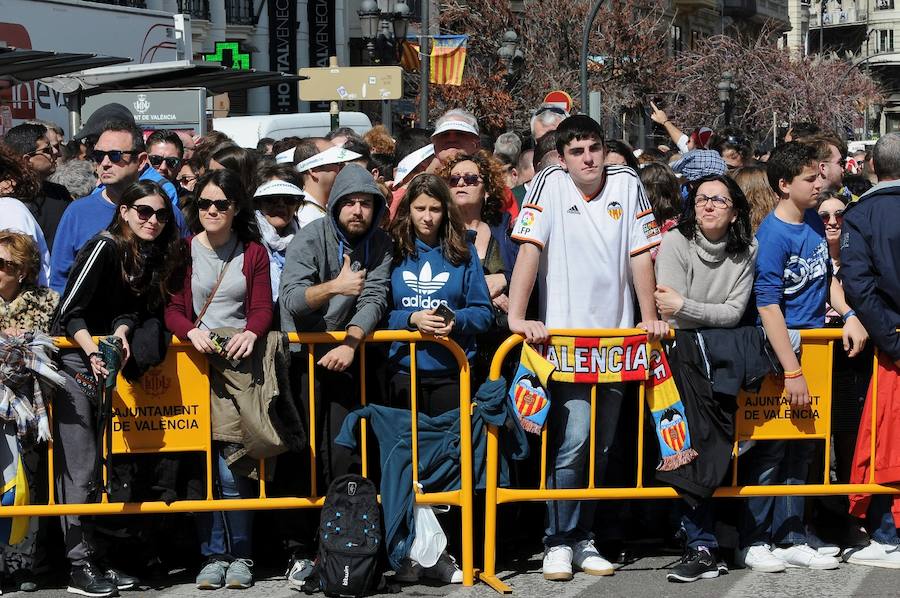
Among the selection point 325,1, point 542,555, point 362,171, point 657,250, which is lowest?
point 542,555

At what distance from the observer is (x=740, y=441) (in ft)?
21.2

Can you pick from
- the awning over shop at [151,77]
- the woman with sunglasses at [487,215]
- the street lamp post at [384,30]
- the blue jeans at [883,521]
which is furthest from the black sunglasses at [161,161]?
the street lamp post at [384,30]

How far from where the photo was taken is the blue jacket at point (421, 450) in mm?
6219

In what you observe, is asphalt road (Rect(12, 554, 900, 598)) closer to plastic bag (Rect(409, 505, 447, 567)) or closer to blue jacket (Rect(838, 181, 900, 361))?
plastic bag (Rect(409, 505, 447, 567))

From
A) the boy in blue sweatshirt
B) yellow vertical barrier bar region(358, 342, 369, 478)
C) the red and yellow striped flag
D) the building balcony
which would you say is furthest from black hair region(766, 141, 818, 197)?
the building balcony

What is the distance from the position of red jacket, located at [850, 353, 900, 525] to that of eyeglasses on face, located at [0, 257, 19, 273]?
4142 mm

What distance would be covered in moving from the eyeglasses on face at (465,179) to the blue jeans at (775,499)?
201cm

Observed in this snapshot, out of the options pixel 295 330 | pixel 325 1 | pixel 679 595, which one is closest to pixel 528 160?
pixel 295 330

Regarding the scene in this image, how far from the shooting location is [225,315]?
6.23 metres

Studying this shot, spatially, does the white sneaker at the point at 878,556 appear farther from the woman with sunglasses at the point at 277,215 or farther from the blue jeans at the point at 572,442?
the woman with sunglasses at the point at 277,215

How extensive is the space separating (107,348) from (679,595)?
281 cm

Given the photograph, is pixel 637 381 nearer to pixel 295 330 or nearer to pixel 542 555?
pixel 542 555

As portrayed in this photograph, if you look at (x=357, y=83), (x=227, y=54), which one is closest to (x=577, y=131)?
(x=357, y=83)

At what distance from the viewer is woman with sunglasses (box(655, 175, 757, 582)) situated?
6289mm
